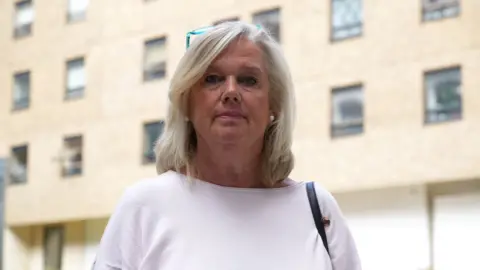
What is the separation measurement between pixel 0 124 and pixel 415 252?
260cm

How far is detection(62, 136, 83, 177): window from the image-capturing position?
480 centimetres

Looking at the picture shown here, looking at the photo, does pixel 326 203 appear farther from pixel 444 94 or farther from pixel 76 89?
pixel 76 89

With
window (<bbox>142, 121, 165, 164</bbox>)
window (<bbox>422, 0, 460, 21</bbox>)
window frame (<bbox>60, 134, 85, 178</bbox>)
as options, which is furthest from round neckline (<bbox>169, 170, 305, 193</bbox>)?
window frame (<bbox>60, 134, 85, 178</bbox>)

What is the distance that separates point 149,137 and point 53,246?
0.86m

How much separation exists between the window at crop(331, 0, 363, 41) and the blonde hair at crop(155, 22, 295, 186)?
2.52 m

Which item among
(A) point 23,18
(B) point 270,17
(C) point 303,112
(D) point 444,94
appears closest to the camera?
(D) point 444,94

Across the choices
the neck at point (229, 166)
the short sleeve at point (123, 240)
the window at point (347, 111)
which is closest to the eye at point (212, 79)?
the neck at point (229, 166)

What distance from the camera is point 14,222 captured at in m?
4.94

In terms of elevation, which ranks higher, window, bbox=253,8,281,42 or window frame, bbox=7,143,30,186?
window, bbox=253,8,281,42

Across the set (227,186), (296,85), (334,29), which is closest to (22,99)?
(296,85)

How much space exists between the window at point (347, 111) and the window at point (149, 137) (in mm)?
992

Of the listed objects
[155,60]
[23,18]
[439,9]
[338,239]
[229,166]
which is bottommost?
[338,239]

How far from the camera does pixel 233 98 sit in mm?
1318

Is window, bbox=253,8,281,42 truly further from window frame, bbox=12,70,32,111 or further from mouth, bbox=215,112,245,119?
mouth, bbox=215,112,245,119
